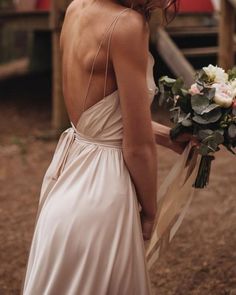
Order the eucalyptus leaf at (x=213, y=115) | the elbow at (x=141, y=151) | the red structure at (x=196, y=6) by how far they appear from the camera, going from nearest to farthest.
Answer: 1. the elbow at (x=141, y=151)
2. the eucalyptus leaf at (x=213, y=115)
3. the red structure at (x=196, y=6)

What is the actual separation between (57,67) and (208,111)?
5152 millimetres

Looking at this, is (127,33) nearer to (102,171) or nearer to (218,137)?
(102,171)

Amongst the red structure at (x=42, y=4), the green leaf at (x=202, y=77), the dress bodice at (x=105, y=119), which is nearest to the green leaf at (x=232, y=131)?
the green leaf at (x=202, y=77)

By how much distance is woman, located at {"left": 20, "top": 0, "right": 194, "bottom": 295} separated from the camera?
2.19 m

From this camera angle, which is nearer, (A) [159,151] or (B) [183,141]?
(B) [183,141]

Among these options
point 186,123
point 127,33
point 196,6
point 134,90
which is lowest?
point 196,6

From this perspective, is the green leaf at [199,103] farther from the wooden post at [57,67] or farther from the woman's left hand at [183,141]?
the wooden post at [57,67]

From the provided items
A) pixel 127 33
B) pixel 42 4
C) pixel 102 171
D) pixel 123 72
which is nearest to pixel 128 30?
pixel 127 33

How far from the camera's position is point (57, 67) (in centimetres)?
752

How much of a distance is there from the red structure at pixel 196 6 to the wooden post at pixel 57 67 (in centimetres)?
356

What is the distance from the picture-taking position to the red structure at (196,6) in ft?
34.8

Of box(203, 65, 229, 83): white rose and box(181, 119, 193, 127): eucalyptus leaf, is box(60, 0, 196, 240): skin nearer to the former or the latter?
box(181, 119, 193, 127): eucalyptus leaf

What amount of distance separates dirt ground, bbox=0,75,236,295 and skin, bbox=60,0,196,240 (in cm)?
175

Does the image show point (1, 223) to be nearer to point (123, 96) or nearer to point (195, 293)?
point (195, 293)
